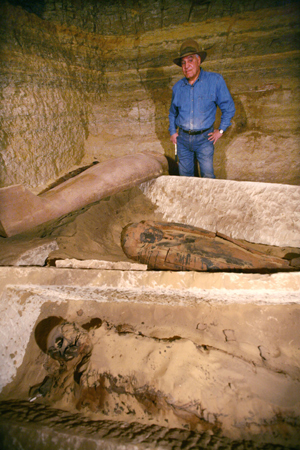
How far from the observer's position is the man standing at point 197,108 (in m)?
3.17

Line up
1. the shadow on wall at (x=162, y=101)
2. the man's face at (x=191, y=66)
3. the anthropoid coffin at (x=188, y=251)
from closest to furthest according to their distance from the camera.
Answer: the anthropoid coffin at (x=188, y=251) → the man's face at (x=191, y=66) → the shadow on wall at (x=162, y=101)

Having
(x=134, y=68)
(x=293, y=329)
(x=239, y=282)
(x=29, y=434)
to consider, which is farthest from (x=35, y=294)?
(x=134, y=68)

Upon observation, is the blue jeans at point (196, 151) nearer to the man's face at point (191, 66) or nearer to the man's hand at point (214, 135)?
the man's hand at point (214, 135)

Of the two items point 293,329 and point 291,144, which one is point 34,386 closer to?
point 293,329

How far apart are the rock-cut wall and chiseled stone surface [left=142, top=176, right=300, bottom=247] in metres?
1.56

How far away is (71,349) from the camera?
144cm

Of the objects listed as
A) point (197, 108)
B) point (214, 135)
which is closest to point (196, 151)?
point (214, 135)

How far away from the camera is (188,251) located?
2.11 metres

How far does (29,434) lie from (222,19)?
5.19 meters

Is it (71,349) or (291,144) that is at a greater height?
(291,144)

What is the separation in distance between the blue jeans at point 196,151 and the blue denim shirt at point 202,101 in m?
0.14

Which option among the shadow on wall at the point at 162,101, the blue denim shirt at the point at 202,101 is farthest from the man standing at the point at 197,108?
the shadow on wall at the point at 162,101

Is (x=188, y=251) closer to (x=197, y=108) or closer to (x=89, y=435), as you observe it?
(x=89, y=435)

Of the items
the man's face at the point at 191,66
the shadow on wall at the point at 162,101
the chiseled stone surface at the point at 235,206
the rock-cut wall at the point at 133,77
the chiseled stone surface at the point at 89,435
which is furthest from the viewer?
the shadow on wall at the point at 162,101
